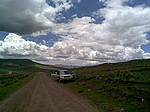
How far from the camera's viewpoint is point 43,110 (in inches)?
252

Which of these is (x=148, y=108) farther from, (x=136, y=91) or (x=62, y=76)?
(x=62, y=76)

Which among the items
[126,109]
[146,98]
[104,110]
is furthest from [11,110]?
[146,98]

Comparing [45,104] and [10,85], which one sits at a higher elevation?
[45,104]

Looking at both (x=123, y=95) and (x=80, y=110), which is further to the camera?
(x=123, y=95)

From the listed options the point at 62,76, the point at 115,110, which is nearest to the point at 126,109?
the point at 115,110

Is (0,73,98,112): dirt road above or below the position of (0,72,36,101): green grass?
above

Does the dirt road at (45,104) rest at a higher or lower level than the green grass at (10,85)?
higher

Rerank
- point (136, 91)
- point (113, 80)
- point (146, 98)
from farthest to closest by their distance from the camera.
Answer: point (113, 80) → point (136, 91) → point (146, 98)

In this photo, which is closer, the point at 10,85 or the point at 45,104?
the point at 45,104

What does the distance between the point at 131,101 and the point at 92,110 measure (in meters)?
3.02

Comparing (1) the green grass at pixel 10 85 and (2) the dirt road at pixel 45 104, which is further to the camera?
(1) the green grass at pixel 10 85

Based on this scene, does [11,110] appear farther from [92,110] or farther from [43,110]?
[92,110]

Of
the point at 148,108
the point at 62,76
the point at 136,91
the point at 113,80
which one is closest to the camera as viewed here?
the point at 148,108

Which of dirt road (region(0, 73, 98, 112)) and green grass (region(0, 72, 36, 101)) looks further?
green grass (region(0, 72, 36, 101))
